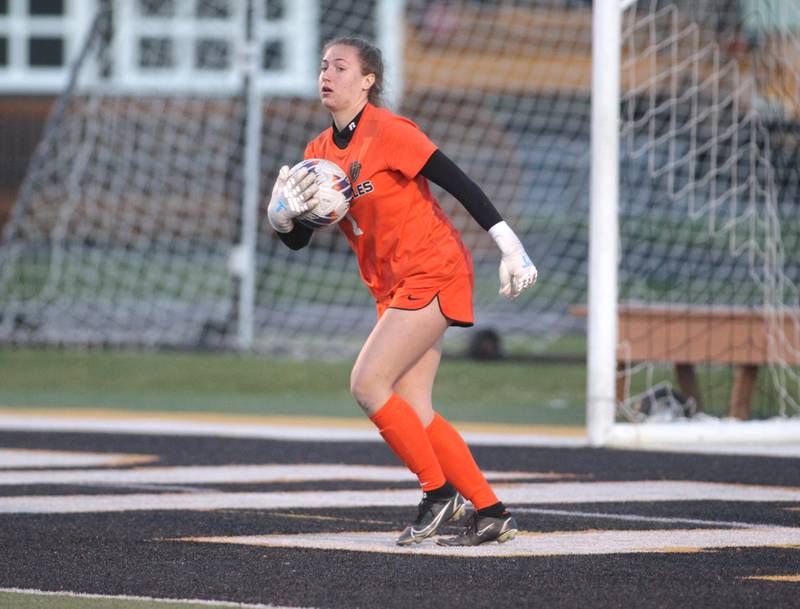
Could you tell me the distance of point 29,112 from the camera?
29047mm

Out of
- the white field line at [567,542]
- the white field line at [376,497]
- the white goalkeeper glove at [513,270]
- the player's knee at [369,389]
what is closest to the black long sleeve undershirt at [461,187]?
the white goalkeeper glove at [513,270]

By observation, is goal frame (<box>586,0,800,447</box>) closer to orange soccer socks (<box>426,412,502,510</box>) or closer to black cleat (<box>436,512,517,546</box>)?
orange soccer socks (<box>426,412,502,510</box>)

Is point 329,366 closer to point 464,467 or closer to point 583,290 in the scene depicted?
point 583,290

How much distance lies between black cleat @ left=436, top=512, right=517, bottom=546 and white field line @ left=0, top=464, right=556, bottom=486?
245cm

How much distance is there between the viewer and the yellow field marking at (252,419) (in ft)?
39.1

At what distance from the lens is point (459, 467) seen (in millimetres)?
6531

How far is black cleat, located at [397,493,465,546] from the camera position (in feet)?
21.0

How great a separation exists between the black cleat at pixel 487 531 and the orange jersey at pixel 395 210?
2.96 ft

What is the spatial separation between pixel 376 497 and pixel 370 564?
224 centimetres

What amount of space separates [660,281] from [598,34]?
663cm

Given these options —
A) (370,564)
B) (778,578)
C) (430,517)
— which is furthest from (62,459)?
(778,578)

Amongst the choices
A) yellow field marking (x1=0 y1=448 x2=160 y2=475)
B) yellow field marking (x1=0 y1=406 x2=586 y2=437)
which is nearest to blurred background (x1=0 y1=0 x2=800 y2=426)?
yellow field marking (x1=0 y1=406 x2=586 y2=437)

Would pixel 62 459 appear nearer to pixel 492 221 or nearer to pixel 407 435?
pixel 407 435

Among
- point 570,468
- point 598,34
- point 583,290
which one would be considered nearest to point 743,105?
point 583,290
